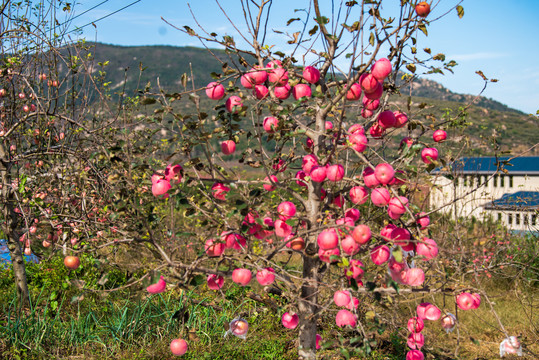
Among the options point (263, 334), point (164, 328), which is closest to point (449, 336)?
point (263, 334)

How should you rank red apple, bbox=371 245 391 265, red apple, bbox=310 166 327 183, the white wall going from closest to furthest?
1. red apple, bbox=371 245 391 265
2. red apple, bbox=310 166 327 183
3. the white wall

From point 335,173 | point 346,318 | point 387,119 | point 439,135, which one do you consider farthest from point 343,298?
point 439,135

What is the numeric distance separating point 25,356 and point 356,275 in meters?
3.10

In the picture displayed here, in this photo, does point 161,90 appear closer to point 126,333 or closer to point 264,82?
point 264,82

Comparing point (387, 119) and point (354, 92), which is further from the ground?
point (354, 92)

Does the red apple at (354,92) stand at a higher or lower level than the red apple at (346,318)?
higher

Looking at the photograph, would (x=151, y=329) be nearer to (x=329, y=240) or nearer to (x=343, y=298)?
(x=343, y=298)

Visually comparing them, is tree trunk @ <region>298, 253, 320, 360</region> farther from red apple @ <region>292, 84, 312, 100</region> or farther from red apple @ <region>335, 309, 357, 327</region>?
red apple @ <region>292, 84, 312, 100</region>

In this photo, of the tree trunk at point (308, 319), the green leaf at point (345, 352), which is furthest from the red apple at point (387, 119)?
the green leaf at point (345, 352)

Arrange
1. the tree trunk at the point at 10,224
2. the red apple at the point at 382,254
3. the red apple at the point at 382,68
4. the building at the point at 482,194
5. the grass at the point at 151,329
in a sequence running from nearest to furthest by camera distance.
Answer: the red apple at the point at 382,68 → the red apple at the point at 382,254 → the building at the point at 482,194 → the grass at the point at 151,329 → the tree trunk at the point at 10,224

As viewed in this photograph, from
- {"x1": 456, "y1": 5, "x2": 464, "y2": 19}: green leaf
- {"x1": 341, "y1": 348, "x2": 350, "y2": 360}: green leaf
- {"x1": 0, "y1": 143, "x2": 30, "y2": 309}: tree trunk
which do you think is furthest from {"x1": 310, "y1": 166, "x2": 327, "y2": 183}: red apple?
{"x1": 0, "y1": 143, "x2": 30, "y2": 309}: tree trunk

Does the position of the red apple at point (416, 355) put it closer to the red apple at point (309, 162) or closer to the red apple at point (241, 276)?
the red apple at point (241, 276)

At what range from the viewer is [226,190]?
2154mm

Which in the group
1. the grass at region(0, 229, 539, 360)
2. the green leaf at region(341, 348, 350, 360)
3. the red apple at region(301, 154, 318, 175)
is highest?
the red apple at region(301, 154, 318, 175)
